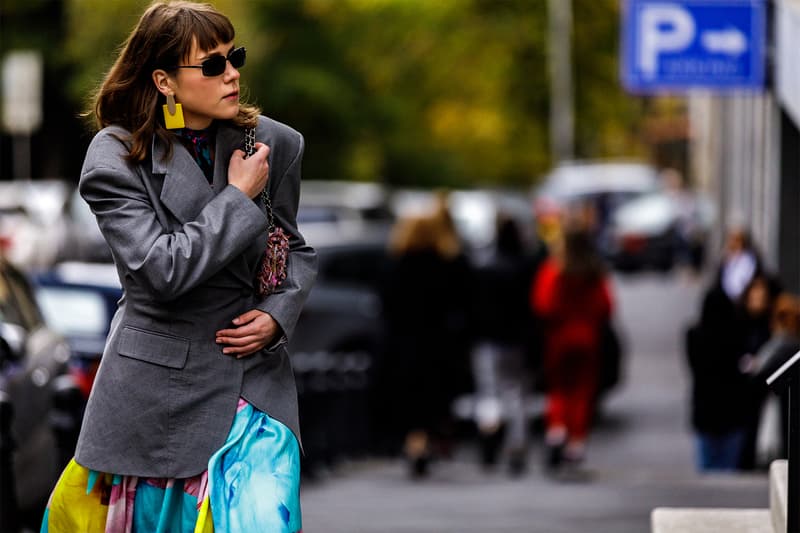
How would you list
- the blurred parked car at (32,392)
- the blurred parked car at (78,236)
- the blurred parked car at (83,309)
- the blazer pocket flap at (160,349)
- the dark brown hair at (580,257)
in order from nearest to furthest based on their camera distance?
the blazer pocket flap at (160,349) → the blurred parked car at (32,392) → the blurred parked car at (83,309) → the dark brown hair at (580,257) → the blurred parked car at (78,236)

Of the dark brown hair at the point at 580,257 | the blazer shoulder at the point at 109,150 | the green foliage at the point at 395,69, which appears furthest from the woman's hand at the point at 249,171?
the green foliage at the point at 395,69

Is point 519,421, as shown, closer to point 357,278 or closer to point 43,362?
point 357,278

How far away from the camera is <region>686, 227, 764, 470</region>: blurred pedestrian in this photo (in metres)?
10.5

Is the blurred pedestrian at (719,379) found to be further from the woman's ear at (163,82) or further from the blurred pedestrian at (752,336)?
the woman's ear at (163,82)

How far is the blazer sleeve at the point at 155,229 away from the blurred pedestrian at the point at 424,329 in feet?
24.3

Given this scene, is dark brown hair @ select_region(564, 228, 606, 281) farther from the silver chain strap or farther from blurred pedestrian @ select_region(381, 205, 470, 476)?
the silver chain strap

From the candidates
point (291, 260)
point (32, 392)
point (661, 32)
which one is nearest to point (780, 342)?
point (661, 32)

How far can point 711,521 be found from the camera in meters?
5.56

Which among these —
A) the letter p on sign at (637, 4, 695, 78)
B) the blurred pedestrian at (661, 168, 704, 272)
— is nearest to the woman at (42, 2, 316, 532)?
the letter p on sign at (637, 4, 695, 78)

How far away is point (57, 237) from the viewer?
21547mm

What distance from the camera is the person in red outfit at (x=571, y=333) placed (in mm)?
11672

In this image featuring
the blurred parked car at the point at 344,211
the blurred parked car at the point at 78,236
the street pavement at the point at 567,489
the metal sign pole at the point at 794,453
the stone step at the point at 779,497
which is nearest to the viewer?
the metal sign pole at the point at 794,453

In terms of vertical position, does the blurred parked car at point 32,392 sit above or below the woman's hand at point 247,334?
below

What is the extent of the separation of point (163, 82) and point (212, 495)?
3.17 feet
